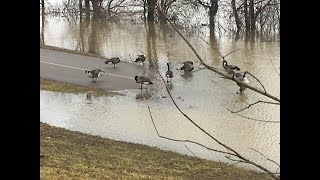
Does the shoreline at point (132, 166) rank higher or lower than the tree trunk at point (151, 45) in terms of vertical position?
lower

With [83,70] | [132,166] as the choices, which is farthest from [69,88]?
[132,166]

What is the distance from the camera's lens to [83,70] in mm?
13711


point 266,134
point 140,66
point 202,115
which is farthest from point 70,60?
point 266,134

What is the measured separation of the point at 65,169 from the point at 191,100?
4.95 meters

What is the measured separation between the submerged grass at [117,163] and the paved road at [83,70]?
4398mm

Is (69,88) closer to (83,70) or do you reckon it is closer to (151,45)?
(83,70)

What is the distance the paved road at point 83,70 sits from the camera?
1205cm

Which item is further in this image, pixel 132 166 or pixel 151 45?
pixel 151 45

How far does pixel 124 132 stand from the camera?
8.17 metres

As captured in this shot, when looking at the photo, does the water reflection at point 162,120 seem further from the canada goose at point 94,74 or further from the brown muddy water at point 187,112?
the canada goose at point 94,74

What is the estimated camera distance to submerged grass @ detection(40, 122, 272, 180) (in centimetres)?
586

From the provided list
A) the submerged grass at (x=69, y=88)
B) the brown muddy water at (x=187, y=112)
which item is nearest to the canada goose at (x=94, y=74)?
the submerged grass at (x=69, y=88)

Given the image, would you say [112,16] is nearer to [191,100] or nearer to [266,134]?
[191,100]

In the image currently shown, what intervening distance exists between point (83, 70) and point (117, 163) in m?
7.60
